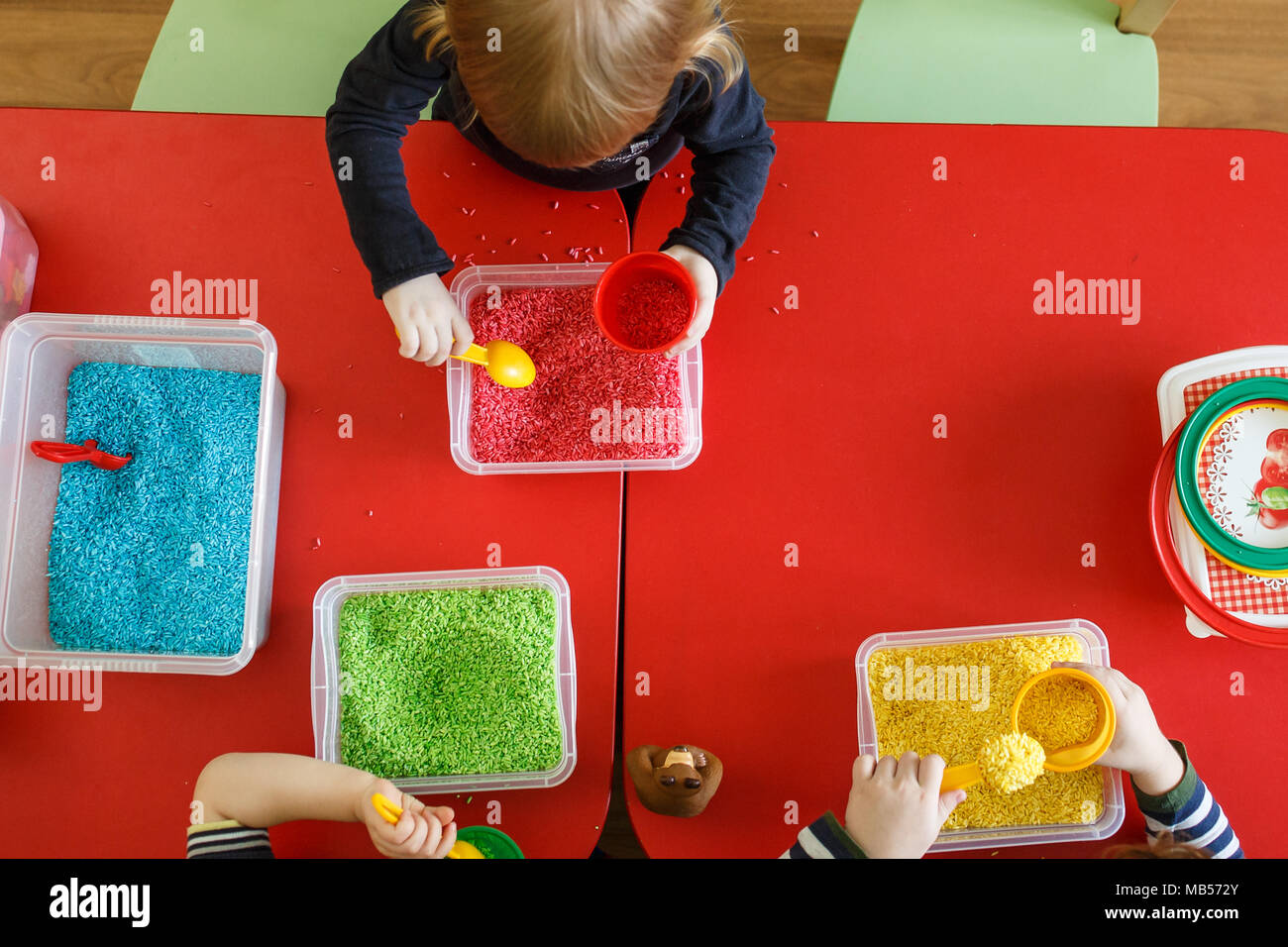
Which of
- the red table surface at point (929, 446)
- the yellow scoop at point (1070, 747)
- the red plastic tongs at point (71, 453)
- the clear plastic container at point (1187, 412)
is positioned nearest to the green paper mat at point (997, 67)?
the red table surface at point (929, 446)

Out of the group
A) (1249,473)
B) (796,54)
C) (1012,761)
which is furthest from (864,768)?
(796,54)

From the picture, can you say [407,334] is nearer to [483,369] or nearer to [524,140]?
[483,369]

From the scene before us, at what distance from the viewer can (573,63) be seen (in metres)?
0.70

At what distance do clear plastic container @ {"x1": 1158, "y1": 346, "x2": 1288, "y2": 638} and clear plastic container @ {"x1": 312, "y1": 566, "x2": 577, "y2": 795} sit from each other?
66 cm

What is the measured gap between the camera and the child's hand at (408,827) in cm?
79

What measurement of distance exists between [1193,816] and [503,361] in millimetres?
839

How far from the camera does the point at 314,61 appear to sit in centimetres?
112

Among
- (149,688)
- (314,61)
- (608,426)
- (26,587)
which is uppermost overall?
(314,61)

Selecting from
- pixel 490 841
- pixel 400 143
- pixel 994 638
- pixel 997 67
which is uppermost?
pixel 997 67

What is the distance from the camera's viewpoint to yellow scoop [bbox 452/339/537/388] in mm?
899

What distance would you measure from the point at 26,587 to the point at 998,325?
1090mm

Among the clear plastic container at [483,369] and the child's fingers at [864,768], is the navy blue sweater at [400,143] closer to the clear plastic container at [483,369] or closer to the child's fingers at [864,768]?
the clear plastic container at [483,369]
